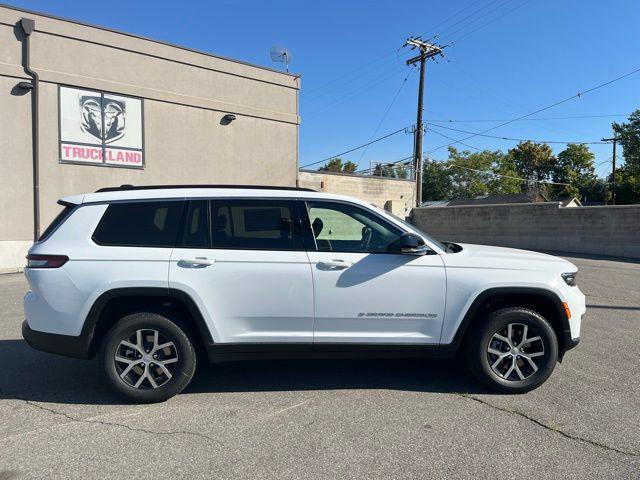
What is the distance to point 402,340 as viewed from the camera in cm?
421

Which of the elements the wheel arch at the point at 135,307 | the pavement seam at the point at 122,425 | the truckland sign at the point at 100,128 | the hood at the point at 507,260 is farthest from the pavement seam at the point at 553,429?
the truckland sign at the point at 100,128

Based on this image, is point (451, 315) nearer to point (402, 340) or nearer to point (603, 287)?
point (402, 340)

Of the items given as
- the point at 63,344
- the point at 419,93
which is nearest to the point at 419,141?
the point at 419,93

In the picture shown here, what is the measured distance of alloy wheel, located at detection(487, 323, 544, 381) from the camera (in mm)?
4270

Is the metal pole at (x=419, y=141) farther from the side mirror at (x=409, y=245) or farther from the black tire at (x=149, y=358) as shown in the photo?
the black tire at (x=149, y=358)

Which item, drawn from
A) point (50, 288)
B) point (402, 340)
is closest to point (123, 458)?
point (50, 288)

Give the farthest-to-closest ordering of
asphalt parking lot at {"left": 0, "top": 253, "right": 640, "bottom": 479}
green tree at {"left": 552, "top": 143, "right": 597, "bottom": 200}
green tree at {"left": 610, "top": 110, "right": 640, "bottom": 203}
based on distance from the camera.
Answer: green tree at {"left": 552, "top": 143, "right": 597, "bottom": 200}, green tree at {"left": 610, "top": 110, "right": 640, "bottom": 203}, asphalt parking lot at {"left": 0, "top": 253, "right": 640, "bottom": 479}

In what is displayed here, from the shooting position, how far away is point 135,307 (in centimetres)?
416

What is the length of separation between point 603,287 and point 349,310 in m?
8.57

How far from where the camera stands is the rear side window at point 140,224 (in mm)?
4129

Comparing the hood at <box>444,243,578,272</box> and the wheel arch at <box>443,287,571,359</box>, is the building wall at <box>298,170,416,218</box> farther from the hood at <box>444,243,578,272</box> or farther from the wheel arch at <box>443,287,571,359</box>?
the wheel arch at <box>443,287,571,359</box>

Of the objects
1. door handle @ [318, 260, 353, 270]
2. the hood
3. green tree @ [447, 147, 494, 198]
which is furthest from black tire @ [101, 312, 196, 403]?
green tree @ [447, 147, 494, 198]

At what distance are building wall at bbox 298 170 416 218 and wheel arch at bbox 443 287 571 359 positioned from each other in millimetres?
15539

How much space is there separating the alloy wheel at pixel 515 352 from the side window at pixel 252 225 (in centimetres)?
199
